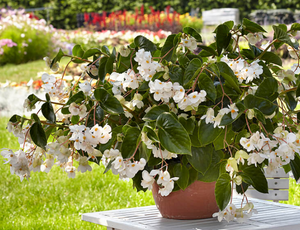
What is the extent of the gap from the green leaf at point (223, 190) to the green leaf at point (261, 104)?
0.55ft

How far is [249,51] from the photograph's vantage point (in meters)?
1.17

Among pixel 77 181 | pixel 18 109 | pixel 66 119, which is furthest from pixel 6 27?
pixel 66 119

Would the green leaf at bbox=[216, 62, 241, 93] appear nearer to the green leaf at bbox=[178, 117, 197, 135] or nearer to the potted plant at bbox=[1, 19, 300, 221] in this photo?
the potted plant at bbox=[1, 19, 300, 221]

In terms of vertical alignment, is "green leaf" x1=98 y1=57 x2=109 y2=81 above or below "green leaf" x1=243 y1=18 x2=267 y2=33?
below

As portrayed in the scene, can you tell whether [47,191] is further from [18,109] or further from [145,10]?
[145,10]

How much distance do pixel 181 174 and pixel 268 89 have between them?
30 cm

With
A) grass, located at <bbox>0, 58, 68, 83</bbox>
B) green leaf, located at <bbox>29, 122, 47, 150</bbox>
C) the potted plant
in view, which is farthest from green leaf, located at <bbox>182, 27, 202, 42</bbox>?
grass, located at <bbox>0, 58, 68, 83</bbox>

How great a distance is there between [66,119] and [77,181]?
2.02 metres

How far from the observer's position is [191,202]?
118 centimetres

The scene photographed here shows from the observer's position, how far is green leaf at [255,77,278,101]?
3.20ft

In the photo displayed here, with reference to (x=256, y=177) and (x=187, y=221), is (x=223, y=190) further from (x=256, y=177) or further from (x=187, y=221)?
(x=187, y=221)

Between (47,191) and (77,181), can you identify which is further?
(77,181)

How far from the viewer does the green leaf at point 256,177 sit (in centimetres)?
99

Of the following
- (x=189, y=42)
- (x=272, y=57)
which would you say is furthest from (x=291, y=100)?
(x=189, y=42)
